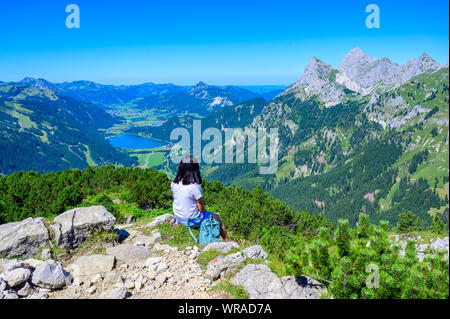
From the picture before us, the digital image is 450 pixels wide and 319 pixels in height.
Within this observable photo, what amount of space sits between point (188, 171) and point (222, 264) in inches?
139

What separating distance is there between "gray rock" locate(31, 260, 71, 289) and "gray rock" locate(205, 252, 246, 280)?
4.24m

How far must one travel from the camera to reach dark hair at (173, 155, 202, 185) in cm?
1041

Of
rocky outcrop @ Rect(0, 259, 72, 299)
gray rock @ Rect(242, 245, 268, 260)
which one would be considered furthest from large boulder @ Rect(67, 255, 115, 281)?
gray rock @ Rect(242, 245, 268, 260)

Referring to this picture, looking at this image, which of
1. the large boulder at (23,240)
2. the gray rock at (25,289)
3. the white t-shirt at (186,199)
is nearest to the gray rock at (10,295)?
the gray rock at (25,289)

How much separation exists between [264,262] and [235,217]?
6.37 meters

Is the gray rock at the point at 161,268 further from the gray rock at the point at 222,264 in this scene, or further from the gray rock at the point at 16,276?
the gray rock at the point at 16,276

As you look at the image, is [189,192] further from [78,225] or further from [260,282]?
[78,225]

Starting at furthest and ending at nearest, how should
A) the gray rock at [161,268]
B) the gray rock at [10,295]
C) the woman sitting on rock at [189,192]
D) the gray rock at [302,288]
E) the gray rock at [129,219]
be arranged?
the gray rock at [129,219] → the woman sitting on rock at [189,192] → the gray rock at [161,268] → the gray rock at [302,288] → the gray rock at [10,295]

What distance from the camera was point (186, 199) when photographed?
1111cm

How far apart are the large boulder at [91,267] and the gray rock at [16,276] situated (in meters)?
1.35

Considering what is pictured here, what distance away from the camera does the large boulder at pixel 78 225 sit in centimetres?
1170

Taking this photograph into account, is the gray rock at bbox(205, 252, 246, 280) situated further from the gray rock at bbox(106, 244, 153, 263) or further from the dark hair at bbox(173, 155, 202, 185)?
the dark hair at bbox(173, 155, 202, 185)
